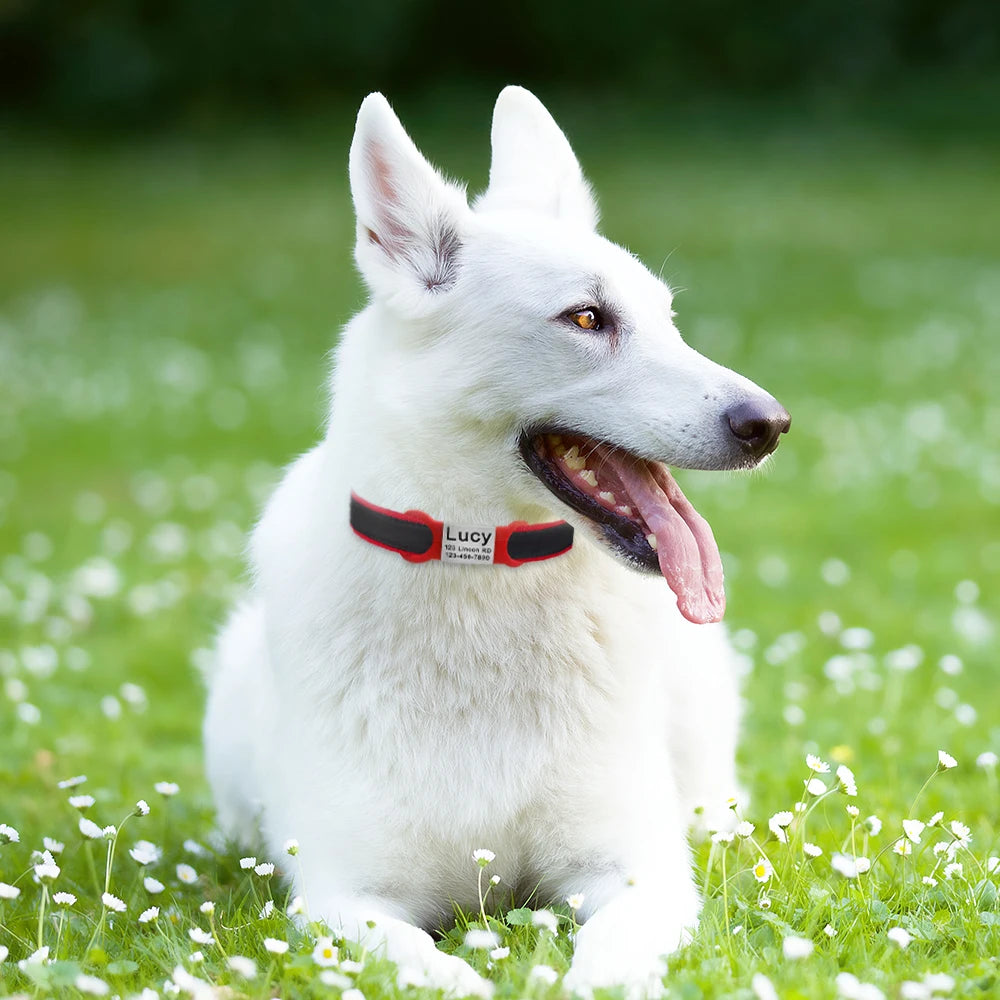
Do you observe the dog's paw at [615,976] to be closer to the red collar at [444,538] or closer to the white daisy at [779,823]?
the white daisy at [779,823]

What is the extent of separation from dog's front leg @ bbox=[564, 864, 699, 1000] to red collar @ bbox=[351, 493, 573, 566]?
33.3 inches

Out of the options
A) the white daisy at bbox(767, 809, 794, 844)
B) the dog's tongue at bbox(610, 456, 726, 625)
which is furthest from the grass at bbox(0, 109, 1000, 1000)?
the dog's tongue at bbox(610, 456, 726, 625)

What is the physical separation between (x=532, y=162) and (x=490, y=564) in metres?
1.32

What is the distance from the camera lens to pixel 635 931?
10.3 feet

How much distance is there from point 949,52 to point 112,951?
3496 centimetres

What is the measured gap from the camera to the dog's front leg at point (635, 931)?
9.78 ft

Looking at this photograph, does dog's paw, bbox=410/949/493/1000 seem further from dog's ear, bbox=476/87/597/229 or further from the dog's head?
dog's ear, bbox=476/87/597/229

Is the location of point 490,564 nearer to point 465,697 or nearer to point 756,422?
point 465,697

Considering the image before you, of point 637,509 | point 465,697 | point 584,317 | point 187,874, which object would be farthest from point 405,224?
point 187,874

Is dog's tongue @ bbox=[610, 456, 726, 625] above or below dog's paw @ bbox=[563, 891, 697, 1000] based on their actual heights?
above

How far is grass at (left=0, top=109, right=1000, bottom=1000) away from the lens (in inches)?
134

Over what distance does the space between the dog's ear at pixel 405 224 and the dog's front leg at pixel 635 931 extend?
5.09ft

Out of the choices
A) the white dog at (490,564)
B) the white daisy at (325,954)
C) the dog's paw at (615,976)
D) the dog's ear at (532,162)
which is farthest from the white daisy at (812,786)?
the dog's ear at (532,162)

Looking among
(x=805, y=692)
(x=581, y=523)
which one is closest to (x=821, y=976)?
(x=581, y=523)
